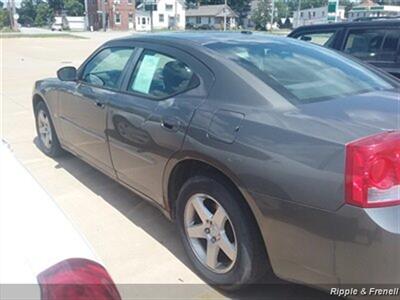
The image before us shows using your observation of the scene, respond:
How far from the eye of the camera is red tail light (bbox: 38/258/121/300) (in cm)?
123

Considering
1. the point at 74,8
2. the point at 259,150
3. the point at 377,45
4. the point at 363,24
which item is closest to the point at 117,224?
the point at 259,150

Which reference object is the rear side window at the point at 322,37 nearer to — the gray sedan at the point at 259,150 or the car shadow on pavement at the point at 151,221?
the gray sedan at the point at 259,150

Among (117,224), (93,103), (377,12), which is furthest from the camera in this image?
(377,12)

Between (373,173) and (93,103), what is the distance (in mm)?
2712

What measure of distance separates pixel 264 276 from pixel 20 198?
1.59 m

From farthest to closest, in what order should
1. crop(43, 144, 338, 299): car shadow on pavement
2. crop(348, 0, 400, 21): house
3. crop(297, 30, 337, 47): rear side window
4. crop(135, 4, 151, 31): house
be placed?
crop(135, 4, 151, 31): house < crop(348, 0, 400, 21): house < crop(297, 30, 337, 47): rear side window < crop(43, 144, 338, 299): car shadow on pavement

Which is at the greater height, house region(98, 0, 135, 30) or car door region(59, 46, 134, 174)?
house region(98, 0, 135, 30)

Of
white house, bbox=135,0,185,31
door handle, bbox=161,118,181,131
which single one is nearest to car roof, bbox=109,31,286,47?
door handle, bbox=161,118,181,131

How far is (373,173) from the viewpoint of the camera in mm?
2004

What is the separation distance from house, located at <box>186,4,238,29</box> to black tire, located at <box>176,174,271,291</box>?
87.4 m

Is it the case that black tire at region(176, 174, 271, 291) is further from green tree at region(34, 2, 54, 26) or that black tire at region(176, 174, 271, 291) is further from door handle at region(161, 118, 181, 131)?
green tree at region(34, 2, 54, 26)

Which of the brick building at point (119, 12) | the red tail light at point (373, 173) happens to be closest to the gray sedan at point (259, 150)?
the red tail light at point (373, 173)

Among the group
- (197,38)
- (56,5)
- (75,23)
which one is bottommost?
(75,23)

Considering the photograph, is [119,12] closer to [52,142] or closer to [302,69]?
[52,142]
